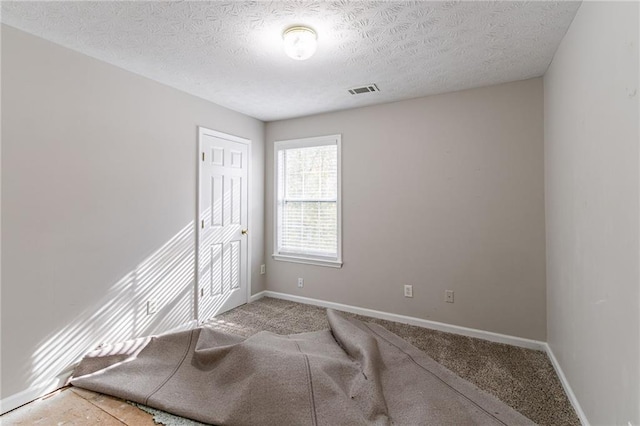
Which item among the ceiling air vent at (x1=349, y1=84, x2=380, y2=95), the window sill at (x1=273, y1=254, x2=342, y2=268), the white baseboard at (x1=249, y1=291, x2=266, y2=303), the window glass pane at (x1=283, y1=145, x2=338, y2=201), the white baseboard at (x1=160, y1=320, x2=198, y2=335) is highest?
the ceiling air vent at (x1=349, y1=84, x2=380, y2=95)

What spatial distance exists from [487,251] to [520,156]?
37.6 inches

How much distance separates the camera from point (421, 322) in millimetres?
3314

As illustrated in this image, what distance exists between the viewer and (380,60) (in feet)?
8.25

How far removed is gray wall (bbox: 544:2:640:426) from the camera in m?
1.26

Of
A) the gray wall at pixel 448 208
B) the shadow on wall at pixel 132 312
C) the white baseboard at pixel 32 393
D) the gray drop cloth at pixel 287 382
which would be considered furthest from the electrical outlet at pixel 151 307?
the gray wall at pixel 448 208

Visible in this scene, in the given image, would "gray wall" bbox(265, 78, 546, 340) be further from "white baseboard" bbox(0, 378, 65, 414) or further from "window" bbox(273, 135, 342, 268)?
"white baseboard" bbox(0, 378, 65, 414)

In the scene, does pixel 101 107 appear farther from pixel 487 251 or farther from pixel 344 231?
pixel 487 251

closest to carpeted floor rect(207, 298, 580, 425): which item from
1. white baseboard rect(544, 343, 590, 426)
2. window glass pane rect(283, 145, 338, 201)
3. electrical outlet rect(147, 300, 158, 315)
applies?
white baseboard rect(544, 343, 590, 426)

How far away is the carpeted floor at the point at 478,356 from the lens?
78.2 inches

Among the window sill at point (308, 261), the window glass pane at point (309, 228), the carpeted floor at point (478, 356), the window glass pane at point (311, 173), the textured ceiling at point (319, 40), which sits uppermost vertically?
the textured ceiling at point (319, 40)

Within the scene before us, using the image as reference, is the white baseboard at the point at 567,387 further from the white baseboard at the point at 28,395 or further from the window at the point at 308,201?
the white baseboard at the point at 28,395

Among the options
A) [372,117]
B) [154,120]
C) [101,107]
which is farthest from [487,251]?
[101,107]

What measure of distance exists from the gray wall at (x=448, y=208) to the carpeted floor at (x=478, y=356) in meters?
0.25

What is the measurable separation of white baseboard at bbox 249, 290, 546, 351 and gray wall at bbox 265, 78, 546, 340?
6cm
